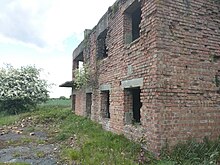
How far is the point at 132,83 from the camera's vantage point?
774 cm

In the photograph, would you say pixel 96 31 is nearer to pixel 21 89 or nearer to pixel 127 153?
pixel 127 153

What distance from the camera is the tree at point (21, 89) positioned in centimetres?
1938

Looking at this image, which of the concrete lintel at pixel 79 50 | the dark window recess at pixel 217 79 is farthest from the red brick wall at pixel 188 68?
the concrete lintel at pixel 79 50

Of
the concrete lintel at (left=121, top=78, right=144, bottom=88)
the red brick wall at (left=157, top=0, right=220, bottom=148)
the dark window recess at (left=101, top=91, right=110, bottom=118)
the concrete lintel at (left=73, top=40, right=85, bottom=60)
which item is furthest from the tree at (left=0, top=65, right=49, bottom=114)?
the red brick wall at (left=157, top=0, right=220, bottom=148)

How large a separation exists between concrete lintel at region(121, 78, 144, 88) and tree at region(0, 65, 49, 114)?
13.2m

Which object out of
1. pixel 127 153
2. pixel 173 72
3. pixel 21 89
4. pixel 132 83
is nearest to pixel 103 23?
pixel 132 83

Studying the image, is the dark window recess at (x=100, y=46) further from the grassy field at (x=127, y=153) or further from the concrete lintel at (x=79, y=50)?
the grassy field at (x=127, y=153)

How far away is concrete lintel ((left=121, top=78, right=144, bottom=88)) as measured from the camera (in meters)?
7.18

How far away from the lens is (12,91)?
19.4 metres

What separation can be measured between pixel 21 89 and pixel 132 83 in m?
14.2

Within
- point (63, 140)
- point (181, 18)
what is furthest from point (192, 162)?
point (63, 140)

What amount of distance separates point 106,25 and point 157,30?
183 inches

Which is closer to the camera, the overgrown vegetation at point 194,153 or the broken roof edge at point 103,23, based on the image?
the overgrown vegetation at point 194,153

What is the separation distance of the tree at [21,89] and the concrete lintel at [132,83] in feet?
43.2
